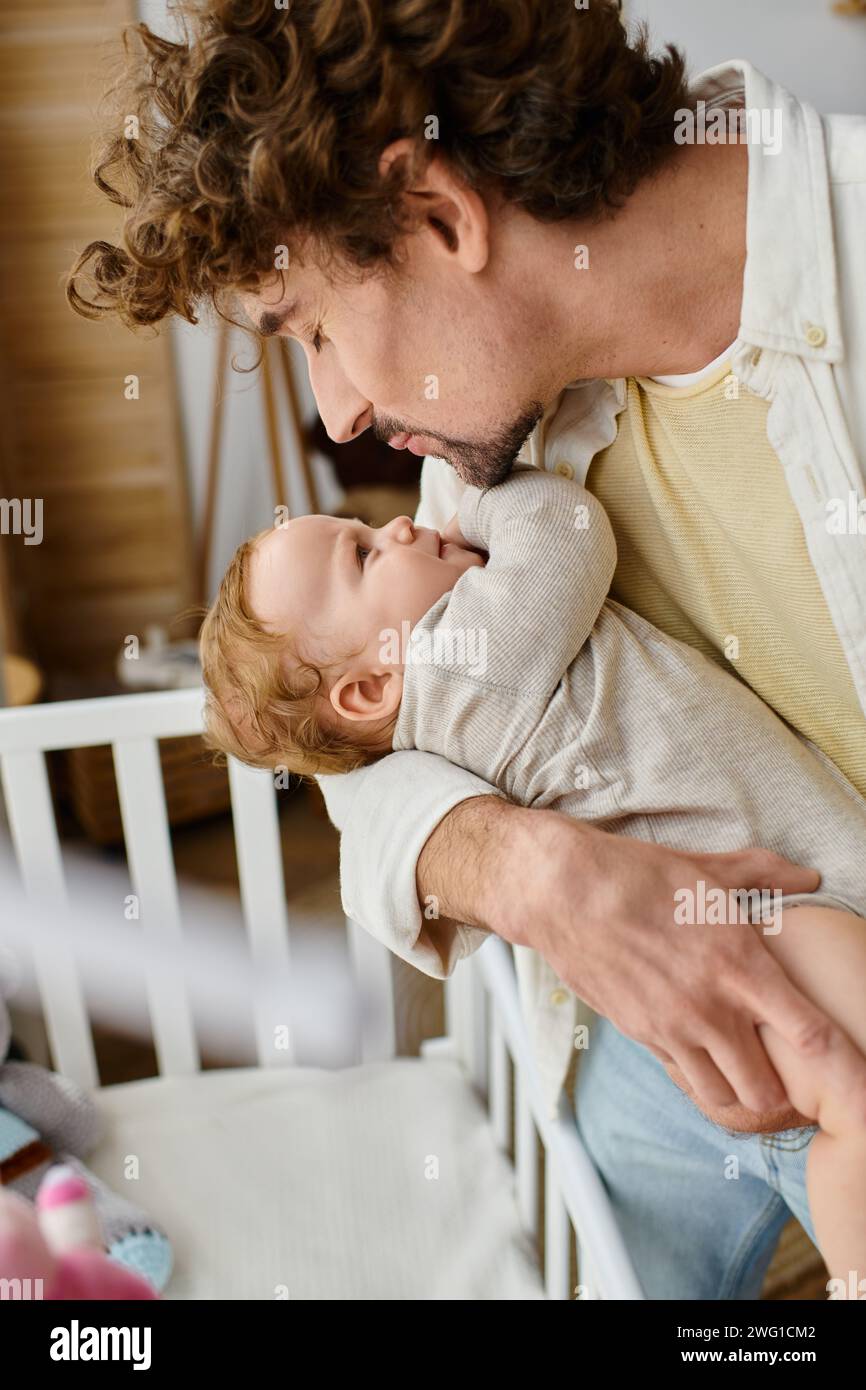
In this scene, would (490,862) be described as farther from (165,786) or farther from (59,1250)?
(165,786)

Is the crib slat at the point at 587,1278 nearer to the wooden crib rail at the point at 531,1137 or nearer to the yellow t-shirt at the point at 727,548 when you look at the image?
the wooden crib rail at the point at 531,1137

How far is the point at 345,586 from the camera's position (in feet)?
3.51

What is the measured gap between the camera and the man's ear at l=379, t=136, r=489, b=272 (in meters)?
0.91

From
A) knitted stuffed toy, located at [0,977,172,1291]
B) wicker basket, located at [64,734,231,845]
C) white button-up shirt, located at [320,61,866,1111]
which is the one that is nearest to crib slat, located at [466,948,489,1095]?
knitted stuffed toy, located at [0,977,172,1291]

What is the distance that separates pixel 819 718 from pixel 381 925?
16.0 inches

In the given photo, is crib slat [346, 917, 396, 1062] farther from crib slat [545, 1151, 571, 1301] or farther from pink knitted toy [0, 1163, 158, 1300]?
pink knitted toy [0, 1163, 158, 1300]

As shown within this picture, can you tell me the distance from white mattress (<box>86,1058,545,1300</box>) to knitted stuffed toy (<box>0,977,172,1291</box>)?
0.14ft

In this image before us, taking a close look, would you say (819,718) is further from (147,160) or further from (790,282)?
(147,160)

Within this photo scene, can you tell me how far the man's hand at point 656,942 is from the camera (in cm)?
81

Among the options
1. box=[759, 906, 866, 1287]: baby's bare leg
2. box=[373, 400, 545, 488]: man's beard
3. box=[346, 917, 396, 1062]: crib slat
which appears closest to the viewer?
box=[759, 906, 866, 1287]: baby's bare leg

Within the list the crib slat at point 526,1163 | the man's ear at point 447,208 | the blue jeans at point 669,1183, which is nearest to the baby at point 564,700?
the man's ear at point 447,208

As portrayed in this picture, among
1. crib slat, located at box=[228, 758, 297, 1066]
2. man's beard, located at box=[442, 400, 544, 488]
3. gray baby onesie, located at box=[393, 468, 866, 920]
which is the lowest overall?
crib slat, located at box=[228, 758, 297, 1066]

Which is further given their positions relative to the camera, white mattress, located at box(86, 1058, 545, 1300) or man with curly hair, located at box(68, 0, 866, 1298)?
white mattress, located at box(86, 1058, 545, 1300)

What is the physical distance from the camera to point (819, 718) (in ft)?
3.26
